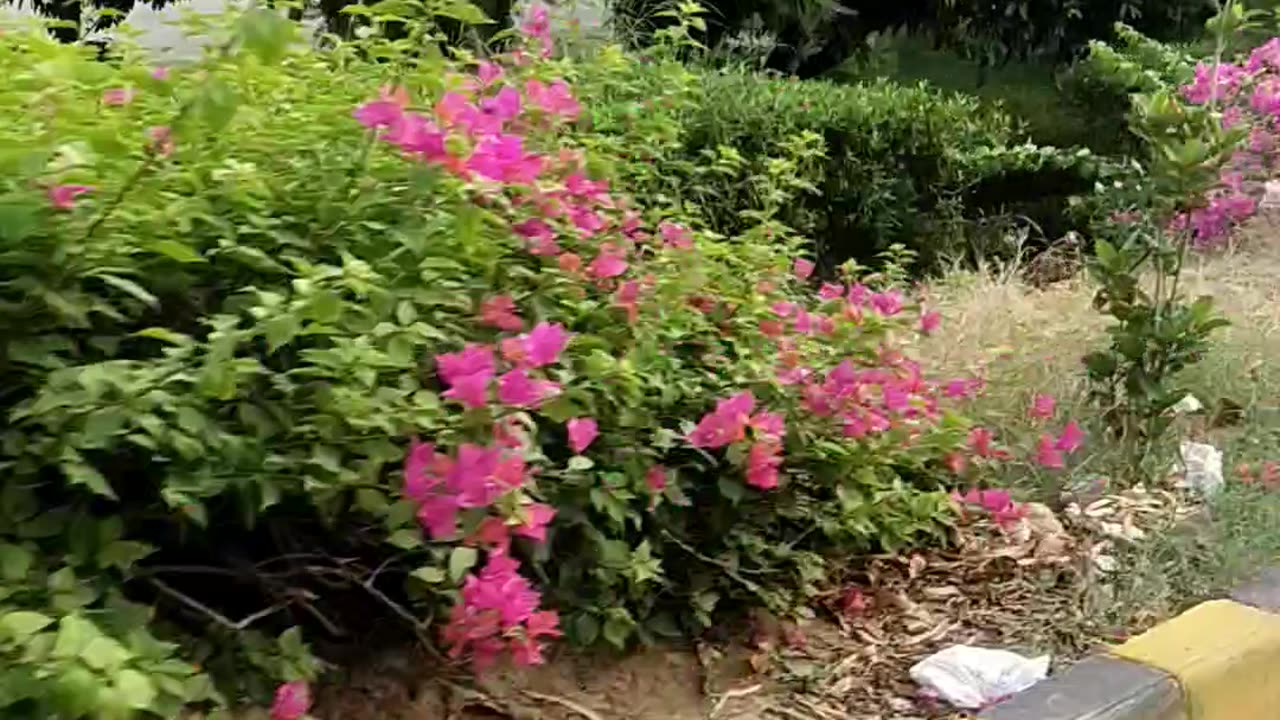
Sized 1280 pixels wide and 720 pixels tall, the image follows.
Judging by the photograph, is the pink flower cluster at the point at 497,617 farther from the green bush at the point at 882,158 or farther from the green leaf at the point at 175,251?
the green bush at the point at 882,158

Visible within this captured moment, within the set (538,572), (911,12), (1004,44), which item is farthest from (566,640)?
(1004,44)

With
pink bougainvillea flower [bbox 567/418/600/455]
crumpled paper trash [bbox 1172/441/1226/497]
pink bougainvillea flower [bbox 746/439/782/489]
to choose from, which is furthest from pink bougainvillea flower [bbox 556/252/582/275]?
crumpled paper trash [bbox 1172/441/1226/497]

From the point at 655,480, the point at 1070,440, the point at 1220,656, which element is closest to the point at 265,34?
the point at 655,480

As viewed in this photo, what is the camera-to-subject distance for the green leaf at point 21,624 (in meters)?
1.72

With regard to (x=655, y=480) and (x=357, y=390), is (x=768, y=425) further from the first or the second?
(x=357, y=390)

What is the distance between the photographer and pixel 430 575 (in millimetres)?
2184

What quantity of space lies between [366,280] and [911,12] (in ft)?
25.2

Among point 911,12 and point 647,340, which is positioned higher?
point 647,340

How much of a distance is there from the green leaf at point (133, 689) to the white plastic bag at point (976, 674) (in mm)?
1542

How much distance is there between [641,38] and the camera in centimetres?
642

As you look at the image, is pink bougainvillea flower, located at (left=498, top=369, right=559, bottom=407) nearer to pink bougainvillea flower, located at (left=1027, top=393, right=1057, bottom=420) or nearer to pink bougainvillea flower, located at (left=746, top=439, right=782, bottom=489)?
pink bougainvillea flower, located at (left=746, top=439, right=782, bottom=489)

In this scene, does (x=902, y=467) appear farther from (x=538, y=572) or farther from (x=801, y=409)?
(x=538, y=572)

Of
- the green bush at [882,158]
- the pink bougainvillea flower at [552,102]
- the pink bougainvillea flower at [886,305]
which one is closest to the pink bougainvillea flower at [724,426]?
the pink bougainvillea flower at [552,102]

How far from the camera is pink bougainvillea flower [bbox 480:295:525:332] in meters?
2.38
